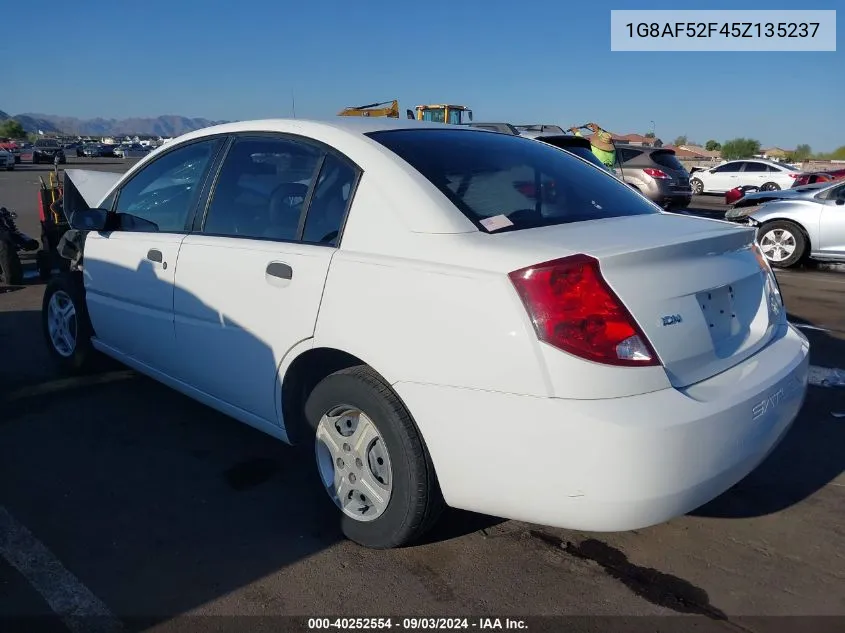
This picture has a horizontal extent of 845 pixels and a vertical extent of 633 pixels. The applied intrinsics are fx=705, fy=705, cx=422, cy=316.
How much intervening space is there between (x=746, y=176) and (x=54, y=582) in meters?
25.5

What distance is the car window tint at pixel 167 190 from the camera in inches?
145

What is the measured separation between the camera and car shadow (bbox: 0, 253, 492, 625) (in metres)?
2.69

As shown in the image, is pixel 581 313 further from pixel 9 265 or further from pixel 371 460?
pixel 9 265

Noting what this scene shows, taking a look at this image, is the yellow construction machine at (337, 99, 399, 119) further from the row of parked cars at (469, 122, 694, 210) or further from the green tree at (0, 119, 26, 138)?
the green tree at (0, 119, 26, 138)

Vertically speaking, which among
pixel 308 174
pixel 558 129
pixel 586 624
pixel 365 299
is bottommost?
pixel 586 624

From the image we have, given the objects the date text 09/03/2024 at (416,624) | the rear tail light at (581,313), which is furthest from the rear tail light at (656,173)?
the date text 09/03/2024 at (416,624)

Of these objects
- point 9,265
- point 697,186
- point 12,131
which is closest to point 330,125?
point 9,265

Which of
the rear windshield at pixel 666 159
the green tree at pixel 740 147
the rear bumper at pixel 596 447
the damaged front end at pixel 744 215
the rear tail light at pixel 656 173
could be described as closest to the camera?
the rear bumper at pixel 596 447

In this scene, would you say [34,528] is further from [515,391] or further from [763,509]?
[763,509]

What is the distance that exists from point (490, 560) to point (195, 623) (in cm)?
110

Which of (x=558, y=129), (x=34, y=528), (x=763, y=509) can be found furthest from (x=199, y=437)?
(x=558, y=129)

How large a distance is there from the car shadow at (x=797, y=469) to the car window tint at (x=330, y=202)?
6.57 ft

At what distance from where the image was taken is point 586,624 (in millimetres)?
2395

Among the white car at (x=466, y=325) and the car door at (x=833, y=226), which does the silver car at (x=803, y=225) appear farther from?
the white car at (x=466, y=325)
